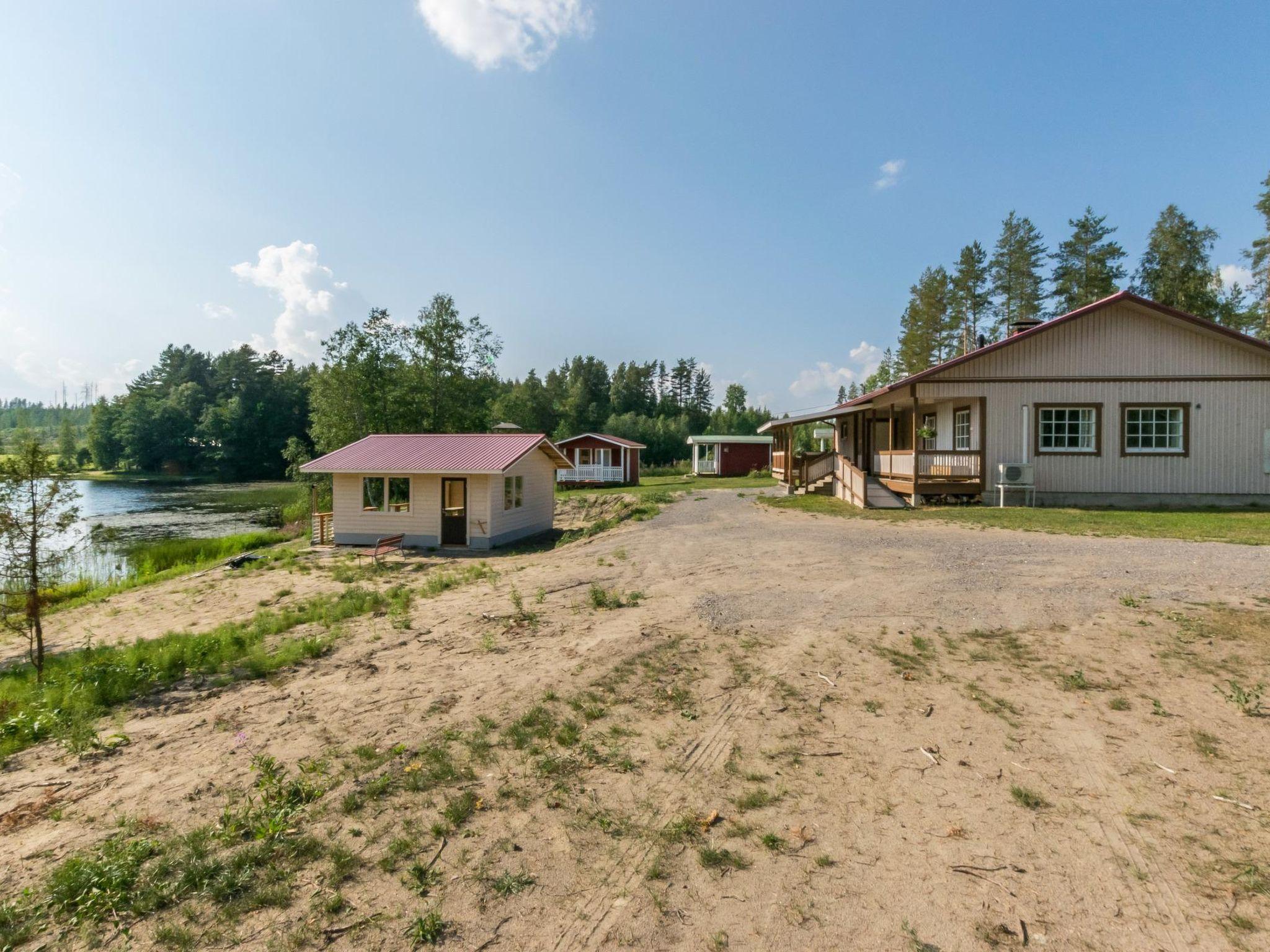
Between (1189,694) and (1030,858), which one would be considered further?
(1189,694)

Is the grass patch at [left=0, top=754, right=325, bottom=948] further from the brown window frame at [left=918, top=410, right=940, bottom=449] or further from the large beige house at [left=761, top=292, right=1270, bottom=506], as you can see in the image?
the brown window frame at [left=918, top=410, right=940, bottom=449]

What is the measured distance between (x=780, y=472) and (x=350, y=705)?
22.5m

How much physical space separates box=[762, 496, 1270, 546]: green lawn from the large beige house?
37.2 inches

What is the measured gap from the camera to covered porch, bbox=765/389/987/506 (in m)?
17.3

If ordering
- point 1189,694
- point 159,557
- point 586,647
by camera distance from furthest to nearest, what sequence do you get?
point 159,557 → point 586,647 → point 1189,694

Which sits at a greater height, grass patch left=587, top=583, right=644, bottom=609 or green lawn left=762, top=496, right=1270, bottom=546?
green lawn left=762, top=496, right=1270, bottom=546

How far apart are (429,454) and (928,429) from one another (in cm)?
1604

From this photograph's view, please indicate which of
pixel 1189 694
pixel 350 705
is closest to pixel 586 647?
pixel 350 705

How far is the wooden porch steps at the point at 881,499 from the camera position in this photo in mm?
17516

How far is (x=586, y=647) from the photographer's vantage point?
6.04 m

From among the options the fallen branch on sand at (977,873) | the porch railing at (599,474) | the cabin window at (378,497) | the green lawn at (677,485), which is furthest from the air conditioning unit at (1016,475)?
the porch railing at (599,474)

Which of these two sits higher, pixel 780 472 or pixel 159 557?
pixel 780 472

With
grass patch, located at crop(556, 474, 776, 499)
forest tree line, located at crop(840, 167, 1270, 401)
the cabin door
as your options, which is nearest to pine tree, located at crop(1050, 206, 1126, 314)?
forest tree line, located at crop(840, 167, 1270, 401)

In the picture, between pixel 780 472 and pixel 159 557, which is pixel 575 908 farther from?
pixel 780 472
